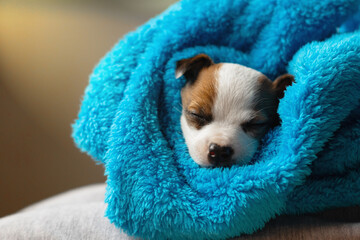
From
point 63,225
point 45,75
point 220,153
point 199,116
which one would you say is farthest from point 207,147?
point 45,75

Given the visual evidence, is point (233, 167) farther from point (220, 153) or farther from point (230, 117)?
point (230, 117)

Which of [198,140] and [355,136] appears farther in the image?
[198,140]

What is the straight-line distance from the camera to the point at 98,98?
1.27 meters

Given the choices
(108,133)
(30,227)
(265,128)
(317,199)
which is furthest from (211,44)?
(30,227)

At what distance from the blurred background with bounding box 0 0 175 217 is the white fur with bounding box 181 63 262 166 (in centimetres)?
118

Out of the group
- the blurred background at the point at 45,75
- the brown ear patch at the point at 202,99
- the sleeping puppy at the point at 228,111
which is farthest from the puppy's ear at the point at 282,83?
the blurred background at the point at 45,75

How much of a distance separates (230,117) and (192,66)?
226 millimetres

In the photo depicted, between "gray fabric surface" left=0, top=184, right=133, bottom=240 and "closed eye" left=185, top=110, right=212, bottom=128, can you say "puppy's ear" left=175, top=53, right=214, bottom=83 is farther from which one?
"gray fabric surface" left=0, top=184, right=133, bottom=240

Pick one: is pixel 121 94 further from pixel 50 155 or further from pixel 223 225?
pixel 50 155

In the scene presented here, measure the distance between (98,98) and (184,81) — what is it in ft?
1.02

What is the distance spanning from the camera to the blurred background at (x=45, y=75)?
2111 millimetres

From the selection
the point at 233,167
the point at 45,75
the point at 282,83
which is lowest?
the point at 45,75

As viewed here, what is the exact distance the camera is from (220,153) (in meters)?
1.09

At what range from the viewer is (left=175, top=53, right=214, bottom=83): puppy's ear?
1232 millimetres
